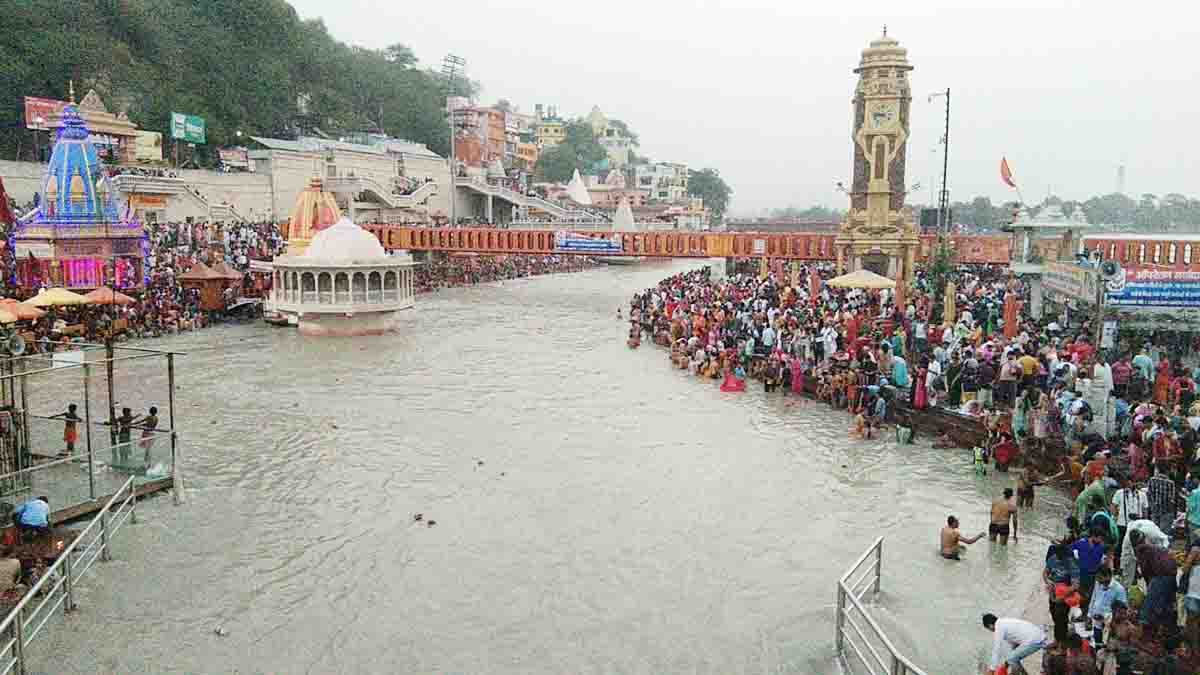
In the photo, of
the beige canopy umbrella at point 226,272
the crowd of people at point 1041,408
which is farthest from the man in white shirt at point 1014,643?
the beige canopy umbrella at point 226,272

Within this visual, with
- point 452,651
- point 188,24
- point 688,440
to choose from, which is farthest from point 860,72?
point 188,24

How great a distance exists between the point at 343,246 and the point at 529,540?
17.7 meters

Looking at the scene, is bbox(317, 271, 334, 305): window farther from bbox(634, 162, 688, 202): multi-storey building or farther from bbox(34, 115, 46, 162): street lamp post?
bbox(634, 162, 688, 202): multi-storey building

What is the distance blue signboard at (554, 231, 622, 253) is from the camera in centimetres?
3828

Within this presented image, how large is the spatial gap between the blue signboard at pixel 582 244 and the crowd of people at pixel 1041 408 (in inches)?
413

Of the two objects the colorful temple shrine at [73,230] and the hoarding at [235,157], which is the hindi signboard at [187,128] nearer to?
the hoarding at [235,157]

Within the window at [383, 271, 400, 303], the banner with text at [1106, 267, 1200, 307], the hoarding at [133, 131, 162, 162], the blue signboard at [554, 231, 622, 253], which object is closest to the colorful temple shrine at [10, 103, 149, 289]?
the window at [383, 271, 400, 303]

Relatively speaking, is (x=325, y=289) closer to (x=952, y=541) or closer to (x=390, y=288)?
(x=390, y=288)

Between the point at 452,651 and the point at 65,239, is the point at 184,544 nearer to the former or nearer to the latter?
the point at 452,651

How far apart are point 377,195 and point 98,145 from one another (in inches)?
652

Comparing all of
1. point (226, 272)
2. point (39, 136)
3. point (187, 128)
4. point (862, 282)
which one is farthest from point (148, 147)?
point (862, 282)

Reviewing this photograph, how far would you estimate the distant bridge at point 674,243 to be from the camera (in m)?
33.7

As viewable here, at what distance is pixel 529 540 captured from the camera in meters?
10.4

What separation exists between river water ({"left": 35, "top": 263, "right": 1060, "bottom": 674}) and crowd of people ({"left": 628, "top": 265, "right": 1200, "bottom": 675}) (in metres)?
0.71
